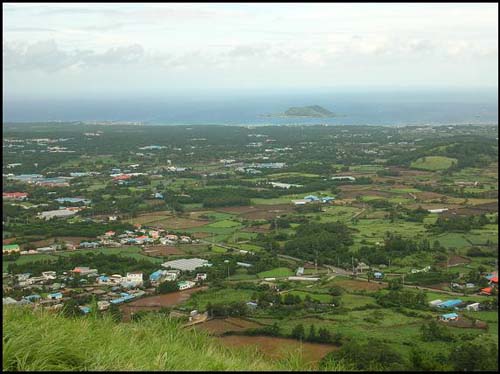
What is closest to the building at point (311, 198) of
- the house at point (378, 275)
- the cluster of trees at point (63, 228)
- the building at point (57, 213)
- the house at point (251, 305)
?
the cluster of trees at point (63, 228)

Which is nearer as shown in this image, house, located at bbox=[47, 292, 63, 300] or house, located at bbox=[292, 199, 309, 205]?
house, located at bbox=[47, 292, 63, 300]

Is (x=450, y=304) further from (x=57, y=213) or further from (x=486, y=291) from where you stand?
(x=57, y=213)

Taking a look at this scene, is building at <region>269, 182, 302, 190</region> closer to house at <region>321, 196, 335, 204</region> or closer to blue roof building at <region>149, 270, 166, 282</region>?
house at <region>321, 196, 335, 204</region>

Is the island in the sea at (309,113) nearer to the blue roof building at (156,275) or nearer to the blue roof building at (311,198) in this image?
the blue roof building at (311,198)

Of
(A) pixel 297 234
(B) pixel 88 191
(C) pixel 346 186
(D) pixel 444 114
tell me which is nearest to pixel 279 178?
(C) pixel 346 186

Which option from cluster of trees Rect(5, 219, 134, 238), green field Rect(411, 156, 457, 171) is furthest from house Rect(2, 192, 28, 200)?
green field Rect(411, 156, 457, 171)
